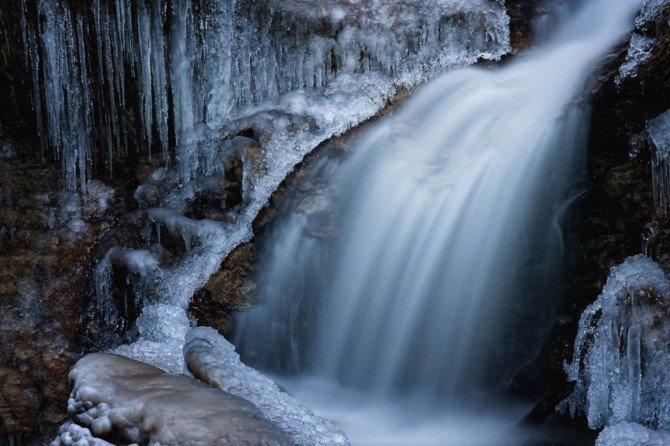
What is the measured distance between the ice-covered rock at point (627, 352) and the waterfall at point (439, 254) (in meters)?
0.36

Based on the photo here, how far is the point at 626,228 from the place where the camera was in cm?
381

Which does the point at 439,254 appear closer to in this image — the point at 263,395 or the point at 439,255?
the point at 439,255

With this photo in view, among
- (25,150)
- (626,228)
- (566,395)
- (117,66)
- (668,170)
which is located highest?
(117,66)

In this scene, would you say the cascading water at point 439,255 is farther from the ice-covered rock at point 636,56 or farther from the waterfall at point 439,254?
the ice-covered rock at point 636,56

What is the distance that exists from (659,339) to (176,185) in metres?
4.01

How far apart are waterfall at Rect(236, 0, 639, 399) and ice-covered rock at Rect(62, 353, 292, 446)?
A: 1762mm

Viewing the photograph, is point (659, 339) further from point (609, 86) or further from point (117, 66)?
point (117, 66)

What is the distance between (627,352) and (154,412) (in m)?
2.53

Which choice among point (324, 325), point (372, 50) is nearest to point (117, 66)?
point (372, 50)

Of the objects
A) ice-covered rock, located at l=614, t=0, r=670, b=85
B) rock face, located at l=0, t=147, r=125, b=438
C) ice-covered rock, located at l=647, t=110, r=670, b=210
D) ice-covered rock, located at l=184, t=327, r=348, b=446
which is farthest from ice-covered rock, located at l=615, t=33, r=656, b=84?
rock face, located at l=0, t=147, r=125, b=438

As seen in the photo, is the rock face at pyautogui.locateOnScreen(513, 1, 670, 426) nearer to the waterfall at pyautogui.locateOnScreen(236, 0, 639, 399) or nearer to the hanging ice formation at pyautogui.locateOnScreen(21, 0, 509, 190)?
the waterfall at pyautogui.locateOnScreen(236, 0, 639, 399)

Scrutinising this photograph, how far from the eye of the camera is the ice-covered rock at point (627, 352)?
3393mm

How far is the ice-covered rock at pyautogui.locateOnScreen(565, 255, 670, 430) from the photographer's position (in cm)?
339

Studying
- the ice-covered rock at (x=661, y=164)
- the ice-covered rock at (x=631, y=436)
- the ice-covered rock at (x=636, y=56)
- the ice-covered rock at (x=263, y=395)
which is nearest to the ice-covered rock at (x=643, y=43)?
the ice-covered rock at (x=636, y=56)
